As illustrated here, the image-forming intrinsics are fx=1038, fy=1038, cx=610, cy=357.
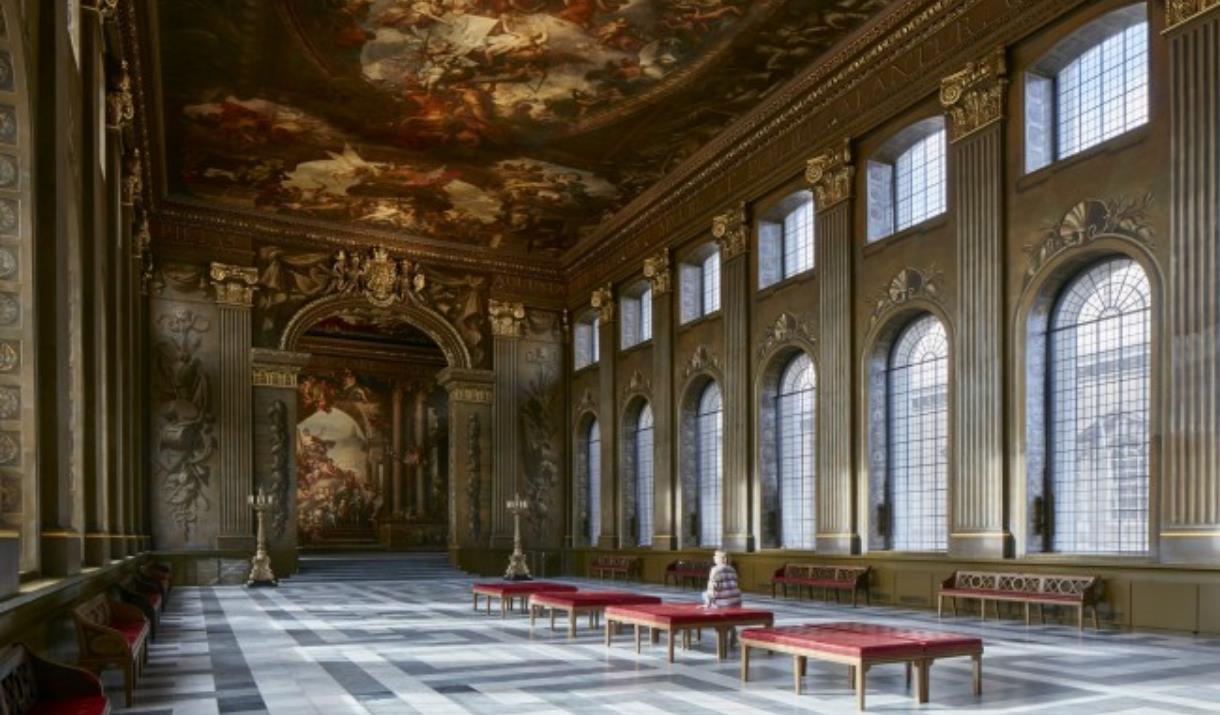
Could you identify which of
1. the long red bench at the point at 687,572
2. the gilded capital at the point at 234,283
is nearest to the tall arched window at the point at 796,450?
the long red bench at the point at 687,572

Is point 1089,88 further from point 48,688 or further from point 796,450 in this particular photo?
point 48,688

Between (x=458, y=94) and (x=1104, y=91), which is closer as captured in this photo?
(x=1104, y=91)

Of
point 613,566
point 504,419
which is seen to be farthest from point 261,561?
Answer: point 613,566

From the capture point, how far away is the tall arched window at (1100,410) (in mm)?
13852

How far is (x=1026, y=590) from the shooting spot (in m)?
14.4

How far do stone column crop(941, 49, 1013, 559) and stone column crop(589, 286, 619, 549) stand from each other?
1351 cm

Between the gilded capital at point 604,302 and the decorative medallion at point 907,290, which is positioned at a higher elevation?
the gilded capital at point 604,302

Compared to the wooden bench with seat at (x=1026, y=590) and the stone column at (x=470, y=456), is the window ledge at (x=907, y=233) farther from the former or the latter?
the stone column at (x=470, y=456)

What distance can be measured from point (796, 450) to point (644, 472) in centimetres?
754

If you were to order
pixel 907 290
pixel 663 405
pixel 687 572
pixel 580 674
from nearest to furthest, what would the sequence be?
1. pixel 580 674
2. pixel 907 290
3. pixel 687 572
4. pixel 663 405

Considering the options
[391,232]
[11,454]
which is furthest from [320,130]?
[11,454]

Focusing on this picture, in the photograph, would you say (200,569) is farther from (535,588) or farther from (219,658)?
(219,658)

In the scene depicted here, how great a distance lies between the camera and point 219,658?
11.3 m

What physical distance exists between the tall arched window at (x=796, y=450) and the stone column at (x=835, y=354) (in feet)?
3.90
